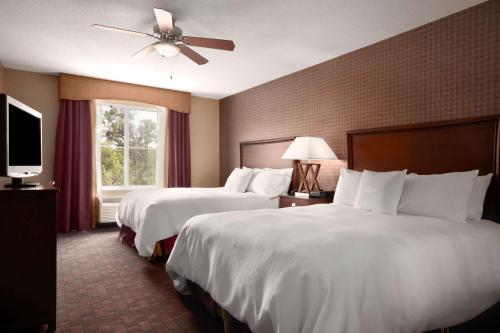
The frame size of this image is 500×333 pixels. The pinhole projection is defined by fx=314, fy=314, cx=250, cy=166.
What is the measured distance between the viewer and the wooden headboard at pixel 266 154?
15.3 feet

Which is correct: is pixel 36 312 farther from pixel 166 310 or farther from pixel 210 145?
pixel 210 145

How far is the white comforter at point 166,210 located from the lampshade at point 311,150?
0.83m

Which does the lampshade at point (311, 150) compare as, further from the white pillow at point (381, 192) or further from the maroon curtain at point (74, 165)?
the maroon curtain at point (74, 165)

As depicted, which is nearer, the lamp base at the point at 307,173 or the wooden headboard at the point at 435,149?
the wooden headboard at the point at 435,149

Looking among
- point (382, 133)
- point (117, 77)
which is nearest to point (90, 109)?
point (117, 77)

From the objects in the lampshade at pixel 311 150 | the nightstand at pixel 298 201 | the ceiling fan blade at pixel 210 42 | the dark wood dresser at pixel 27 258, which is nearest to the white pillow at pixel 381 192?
the nightstand at pixel 298 201

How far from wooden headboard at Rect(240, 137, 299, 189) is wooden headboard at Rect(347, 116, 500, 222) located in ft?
3.69

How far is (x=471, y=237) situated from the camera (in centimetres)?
189

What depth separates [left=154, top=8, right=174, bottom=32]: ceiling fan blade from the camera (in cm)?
249

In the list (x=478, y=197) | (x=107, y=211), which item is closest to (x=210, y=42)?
(x=478, y=197)

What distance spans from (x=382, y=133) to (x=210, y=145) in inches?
149

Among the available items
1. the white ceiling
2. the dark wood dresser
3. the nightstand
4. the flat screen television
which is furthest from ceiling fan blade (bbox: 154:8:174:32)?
the nightstand

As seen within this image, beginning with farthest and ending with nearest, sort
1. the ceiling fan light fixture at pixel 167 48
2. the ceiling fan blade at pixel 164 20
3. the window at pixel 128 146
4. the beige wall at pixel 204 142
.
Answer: the beige wall at pixel 204 142, the window at pixel 128 146, the ceiling fan light fixture at pixel 167 48, the ceiling fan blade at pixel 164 20

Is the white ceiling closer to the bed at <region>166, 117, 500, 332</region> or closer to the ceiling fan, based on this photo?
the ceiling fan
